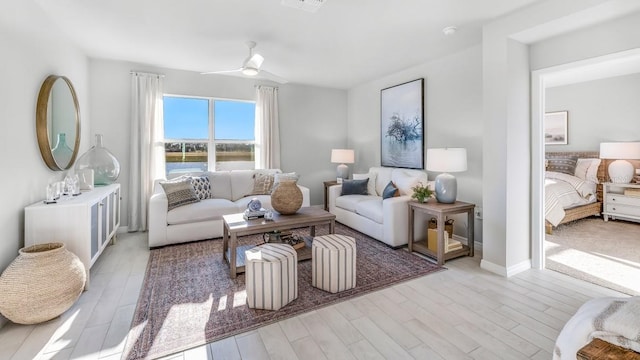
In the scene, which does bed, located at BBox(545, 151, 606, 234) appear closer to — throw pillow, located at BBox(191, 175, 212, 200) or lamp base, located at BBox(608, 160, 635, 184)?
lamp base, located at BBox(608, 160, 635, 184)

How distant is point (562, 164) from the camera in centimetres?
554

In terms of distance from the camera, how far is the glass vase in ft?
11.5

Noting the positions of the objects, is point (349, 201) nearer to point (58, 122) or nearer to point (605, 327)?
point (605, 327)

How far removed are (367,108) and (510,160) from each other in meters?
3.21

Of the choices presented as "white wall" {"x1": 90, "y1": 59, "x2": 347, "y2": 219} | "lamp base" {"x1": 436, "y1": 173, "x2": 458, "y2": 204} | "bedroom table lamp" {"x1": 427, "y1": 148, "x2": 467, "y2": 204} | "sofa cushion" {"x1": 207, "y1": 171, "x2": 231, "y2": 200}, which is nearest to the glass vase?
"white wall" {"x1": 90, "y1": 59, "x2": 347, "y2": 219}

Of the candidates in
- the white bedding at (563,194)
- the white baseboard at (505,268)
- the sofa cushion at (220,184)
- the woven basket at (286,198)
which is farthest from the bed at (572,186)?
the sofa cushion at (220,184)

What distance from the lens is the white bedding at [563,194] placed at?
4125mm

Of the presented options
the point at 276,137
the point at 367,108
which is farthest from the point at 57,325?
the point at 367,108

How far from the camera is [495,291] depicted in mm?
2521

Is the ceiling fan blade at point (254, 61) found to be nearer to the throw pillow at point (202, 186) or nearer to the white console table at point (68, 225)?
the throw pillow at point (202, 186)

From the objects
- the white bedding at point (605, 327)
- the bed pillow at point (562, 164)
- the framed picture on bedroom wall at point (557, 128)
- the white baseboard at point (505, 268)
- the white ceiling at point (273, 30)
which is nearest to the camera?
the white bedding at point (605, 327)

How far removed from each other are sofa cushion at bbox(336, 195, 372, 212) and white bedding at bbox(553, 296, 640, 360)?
10.1ft

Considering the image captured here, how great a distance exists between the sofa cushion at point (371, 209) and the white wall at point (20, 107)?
3521mm

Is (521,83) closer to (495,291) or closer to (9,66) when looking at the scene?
Result: (495,291)
